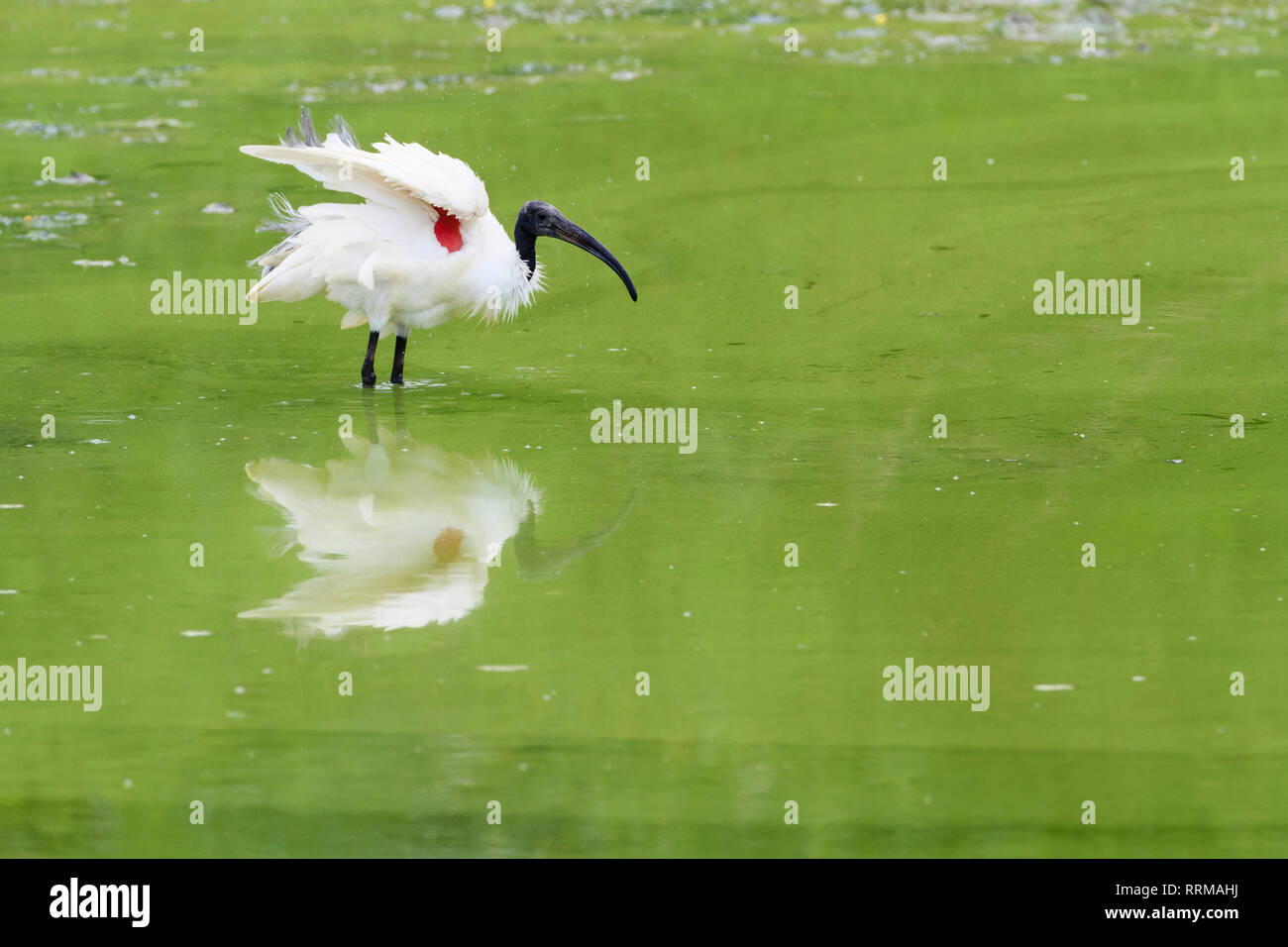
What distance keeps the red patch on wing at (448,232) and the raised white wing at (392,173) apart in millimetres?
102

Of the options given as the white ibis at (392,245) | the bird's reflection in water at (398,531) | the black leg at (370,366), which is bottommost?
the bird's reflection in water at (398,531)

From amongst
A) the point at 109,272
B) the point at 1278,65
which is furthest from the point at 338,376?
the point at 1278,65

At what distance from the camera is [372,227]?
34.4 feet

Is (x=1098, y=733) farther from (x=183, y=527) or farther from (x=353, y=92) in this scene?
(x=353, y=92)

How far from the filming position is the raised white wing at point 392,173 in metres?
10.1

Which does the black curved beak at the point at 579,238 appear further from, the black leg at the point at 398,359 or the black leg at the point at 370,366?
the black leg at the point at 370,366

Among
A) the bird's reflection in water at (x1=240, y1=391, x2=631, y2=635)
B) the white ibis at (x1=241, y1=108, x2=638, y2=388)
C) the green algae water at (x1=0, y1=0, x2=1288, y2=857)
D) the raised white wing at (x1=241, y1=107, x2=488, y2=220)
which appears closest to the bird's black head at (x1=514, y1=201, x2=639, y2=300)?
the white ibis at (x1=241, y1=108, x2=638, y2=388)

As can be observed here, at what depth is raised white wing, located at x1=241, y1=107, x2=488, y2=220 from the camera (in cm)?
1015

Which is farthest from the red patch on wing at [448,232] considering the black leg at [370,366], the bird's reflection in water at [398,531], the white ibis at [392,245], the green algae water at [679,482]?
the bird's reflection in water at [398,531]

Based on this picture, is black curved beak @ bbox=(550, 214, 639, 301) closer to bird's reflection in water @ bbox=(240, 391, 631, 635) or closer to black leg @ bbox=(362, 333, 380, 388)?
black leg @ bbox=(362, 333, 380, 388)

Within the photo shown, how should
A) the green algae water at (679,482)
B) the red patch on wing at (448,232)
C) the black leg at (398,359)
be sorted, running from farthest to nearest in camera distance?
the black leg at (398,359)
the red patch on wing at (448,232)
the green algae water at (679,482)

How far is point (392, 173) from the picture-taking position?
33.2 feet

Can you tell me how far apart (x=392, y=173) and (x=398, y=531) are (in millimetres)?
2337

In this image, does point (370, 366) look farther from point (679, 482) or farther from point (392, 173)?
point (679, 482)
